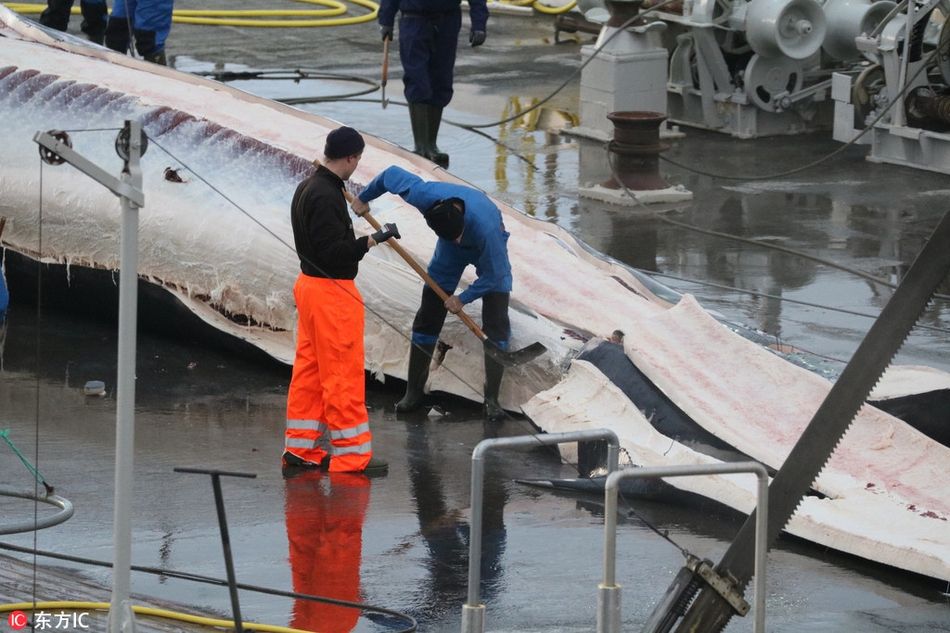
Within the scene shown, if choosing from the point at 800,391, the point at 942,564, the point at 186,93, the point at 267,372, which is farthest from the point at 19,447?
the point at 942,564

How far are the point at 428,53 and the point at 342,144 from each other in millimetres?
5623

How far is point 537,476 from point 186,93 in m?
4.04

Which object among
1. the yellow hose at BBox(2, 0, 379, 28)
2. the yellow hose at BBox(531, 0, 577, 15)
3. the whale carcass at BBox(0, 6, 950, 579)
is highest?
the yellow hose at BBox(531, 0, 577, 15)

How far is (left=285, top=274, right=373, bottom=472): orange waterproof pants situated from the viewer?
648 cm

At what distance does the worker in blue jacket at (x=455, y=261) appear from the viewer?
6.96 m

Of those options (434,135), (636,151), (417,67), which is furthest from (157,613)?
(434,135)

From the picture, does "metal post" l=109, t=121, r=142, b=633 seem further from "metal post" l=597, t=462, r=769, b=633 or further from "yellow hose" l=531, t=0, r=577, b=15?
"yellow hose" l=531, t=0, r=577, b=15

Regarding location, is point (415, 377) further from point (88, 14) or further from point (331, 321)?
point (88, 14)

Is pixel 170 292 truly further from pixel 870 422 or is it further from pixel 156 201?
pixel 870 422

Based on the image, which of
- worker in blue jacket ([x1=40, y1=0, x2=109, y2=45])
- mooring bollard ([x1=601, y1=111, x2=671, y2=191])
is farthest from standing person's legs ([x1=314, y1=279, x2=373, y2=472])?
worker in blue jacket ([x1=40, y1=0, x2=109, y2=45])

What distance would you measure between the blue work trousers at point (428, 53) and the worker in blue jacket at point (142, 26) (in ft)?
9.15

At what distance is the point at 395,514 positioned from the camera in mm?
6000

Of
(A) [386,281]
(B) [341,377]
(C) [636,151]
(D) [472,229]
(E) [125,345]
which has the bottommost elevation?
(B) [341,377]

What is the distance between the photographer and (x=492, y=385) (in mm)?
7273
